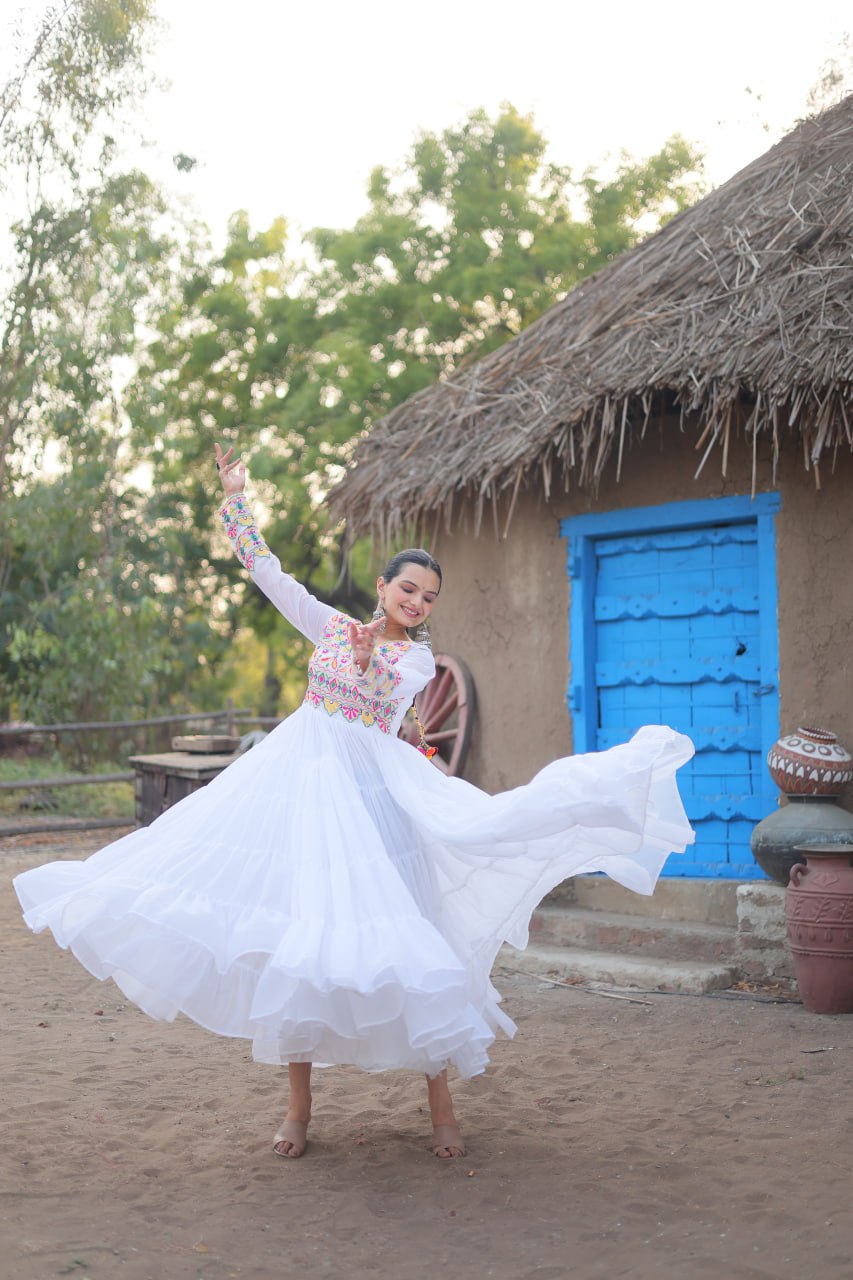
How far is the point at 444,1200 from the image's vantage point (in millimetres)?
3209

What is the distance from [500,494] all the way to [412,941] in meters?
4.90

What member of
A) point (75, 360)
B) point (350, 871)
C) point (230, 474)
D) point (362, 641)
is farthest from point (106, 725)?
point (350, 871)

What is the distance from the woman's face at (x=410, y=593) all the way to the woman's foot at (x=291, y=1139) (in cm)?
147

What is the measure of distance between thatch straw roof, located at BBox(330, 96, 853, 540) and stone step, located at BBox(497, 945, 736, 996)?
→ 2448mm

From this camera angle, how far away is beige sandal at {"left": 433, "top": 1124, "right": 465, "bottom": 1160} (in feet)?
11.5

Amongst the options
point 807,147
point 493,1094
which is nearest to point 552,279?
point 807,147

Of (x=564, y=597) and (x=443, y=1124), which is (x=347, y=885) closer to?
(x=443, y=1124)

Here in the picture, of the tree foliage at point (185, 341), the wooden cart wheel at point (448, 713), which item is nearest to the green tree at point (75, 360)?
the tree foliage at point (185, 341)

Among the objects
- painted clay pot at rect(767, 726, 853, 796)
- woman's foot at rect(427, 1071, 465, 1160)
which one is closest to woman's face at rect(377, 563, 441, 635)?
woman's foot at rect(427, 1071, 465, 1160)

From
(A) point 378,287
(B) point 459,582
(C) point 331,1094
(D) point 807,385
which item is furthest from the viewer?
(A) point 378,287

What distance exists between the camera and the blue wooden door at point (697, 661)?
6586 millimetres

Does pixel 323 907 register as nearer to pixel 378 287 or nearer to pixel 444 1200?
pixel 444 1200

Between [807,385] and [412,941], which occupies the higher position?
[807,385]

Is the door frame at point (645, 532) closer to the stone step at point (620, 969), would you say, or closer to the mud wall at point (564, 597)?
the mud wall at point (564, 597)
